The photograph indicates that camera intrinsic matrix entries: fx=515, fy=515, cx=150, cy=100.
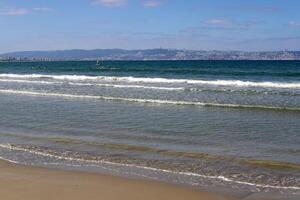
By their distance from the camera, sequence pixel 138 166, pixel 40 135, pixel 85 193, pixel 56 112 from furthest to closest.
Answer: pixel 56 112, pixel 40 135, pixel 138 166, pixel 85 193

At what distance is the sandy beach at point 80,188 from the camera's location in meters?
8.34

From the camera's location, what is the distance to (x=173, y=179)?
9516mm

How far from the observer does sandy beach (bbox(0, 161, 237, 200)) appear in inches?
328

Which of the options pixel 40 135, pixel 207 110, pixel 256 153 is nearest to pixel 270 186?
pixel 256 153

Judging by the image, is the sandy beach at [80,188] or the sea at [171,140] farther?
the sea at [171,140]

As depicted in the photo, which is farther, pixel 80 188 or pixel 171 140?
pixel 171 140

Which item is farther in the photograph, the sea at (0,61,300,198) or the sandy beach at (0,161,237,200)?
the sea at (0,61,300,198)

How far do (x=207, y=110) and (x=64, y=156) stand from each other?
925cm

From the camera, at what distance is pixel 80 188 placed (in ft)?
28.9

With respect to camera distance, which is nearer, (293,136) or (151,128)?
(293,136)

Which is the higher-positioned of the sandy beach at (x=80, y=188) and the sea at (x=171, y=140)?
the sea at (x=171, y=140)

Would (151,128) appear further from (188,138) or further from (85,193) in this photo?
(85,193)

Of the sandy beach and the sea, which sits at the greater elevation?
the sea

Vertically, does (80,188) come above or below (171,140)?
below
